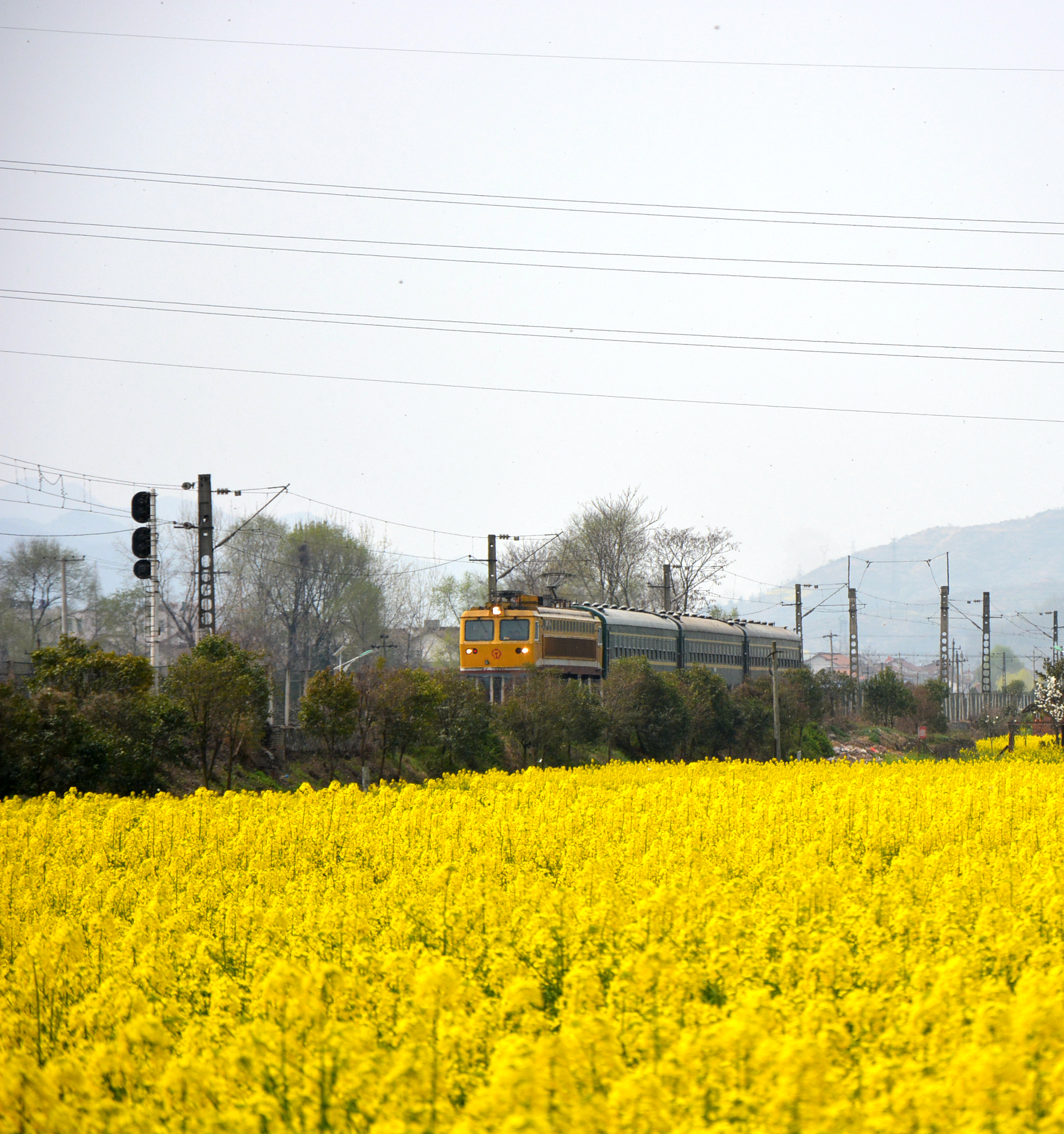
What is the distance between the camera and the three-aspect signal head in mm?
21266

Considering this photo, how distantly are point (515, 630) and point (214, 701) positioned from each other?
13384 mm

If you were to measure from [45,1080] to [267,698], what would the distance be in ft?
73.3

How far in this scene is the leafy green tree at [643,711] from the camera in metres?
35.9

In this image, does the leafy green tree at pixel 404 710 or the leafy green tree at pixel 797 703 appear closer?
the leafy green tree at pixel 404 710

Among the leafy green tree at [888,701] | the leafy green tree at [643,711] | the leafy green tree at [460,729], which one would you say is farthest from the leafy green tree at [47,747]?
the leafy green tree at [888,701]

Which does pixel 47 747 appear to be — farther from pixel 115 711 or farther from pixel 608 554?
pixel 608 554

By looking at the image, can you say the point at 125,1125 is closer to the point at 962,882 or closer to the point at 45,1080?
the point at 45,1080

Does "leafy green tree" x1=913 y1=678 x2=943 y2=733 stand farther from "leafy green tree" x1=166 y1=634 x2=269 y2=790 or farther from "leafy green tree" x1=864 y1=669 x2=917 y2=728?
"leafy green tree" x1=166 y1=634 x2=269 y2=790

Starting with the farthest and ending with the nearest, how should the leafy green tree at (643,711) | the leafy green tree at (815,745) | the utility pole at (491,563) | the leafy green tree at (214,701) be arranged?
1. the leafy green tree at (815,745)
2. the utility pole at (491,563)
3. the leafy green tree at (643,711)
4. the leafy green tree at (214,701)

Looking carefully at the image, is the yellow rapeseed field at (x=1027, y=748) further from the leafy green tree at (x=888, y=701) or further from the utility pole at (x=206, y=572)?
the leafy green tree at (x=888, y=701)

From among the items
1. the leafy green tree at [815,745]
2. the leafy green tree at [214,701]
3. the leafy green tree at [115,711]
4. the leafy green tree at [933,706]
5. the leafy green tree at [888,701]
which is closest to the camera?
the leafy green tree at [115,711]

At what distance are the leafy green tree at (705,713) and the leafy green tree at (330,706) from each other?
14245 millimetres

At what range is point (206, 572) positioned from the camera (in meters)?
26.1

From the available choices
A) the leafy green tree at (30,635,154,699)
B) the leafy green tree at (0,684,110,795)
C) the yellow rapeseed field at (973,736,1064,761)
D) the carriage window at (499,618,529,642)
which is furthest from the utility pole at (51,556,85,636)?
the yellow rapeseed field at (973,736,1064,761)
